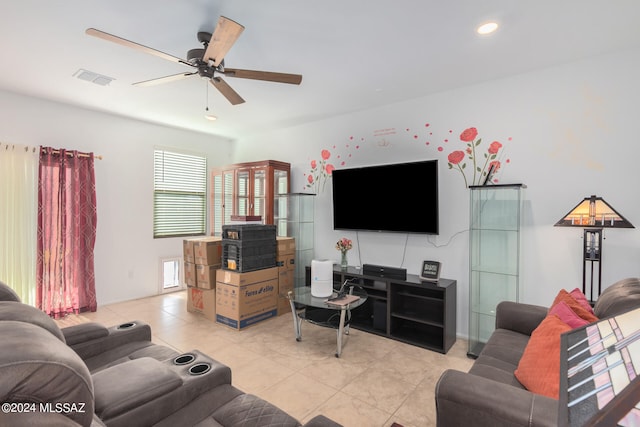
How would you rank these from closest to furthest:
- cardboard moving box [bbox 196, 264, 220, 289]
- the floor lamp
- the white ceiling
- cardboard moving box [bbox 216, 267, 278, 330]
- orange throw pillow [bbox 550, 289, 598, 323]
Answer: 1. orange throw pillow [bbox 550, 289, 598, 323]
2. the white ceiling
3. the floor lamp
4. cardboard moving box [bbox 216, 267, 278, 330]
5. cardboard moving box [bbox 196, 264, 220, 289]

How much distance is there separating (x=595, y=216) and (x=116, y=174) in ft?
18.2

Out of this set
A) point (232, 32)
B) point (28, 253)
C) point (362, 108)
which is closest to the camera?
point (232, 32)

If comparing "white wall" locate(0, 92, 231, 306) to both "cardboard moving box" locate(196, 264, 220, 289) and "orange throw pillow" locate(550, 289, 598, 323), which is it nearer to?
"cardboard moving box" locate(196, 264, 220, 289)

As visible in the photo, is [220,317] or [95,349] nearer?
[95,349]

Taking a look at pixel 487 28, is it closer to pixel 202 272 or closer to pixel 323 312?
pixel 323 312

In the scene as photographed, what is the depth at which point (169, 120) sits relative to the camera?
15.4 ft

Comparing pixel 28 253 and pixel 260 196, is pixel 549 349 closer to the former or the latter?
pixel 260 196

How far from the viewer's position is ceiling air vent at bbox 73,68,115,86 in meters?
3.07

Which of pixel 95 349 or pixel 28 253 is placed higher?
pixel 28 253

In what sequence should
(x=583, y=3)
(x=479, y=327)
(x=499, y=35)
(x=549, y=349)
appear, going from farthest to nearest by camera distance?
1. (x=479, y=327)
2. (x=499, y=35)
3. (x=583, y=3)
4. (x=549, y=349)

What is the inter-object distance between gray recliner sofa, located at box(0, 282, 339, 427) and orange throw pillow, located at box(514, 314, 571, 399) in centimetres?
Result: 103

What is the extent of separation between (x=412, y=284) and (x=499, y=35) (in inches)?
90.0

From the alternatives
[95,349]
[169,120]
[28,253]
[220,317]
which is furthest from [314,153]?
[28,253]

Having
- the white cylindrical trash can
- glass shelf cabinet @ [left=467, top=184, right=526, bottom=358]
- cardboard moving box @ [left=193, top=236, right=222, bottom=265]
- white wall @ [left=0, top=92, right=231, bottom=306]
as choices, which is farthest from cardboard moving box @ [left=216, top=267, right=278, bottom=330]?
glass shelf cabinet @ [left=467, top=184, right=526, bottom=358]
